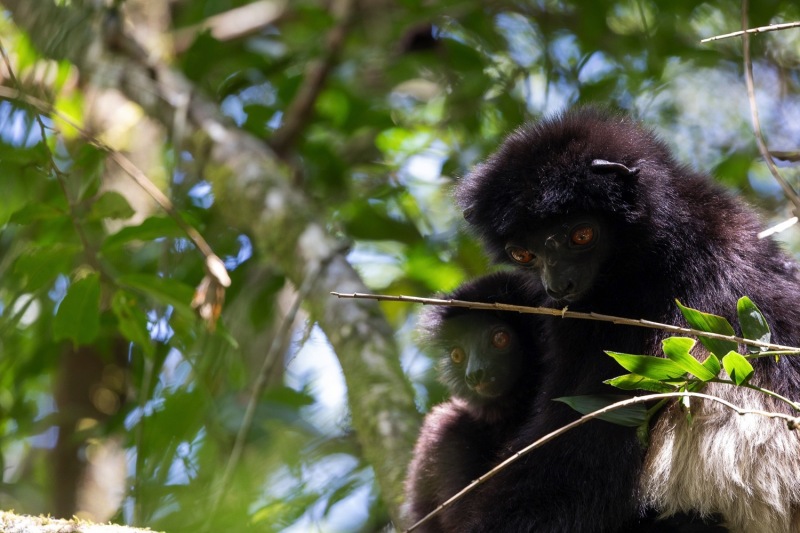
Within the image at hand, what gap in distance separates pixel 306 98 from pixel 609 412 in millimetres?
4273

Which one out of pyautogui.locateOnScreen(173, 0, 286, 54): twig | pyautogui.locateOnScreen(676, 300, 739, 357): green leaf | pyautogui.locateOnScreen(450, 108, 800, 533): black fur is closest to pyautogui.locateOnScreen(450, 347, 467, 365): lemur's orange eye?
pyautogui.locateOnScreen(450, 108, 800, 533): black fur

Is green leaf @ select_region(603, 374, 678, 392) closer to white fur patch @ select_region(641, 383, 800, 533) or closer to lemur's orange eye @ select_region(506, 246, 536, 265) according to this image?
white fur patch @ select_region(641, 383, 800, 533)

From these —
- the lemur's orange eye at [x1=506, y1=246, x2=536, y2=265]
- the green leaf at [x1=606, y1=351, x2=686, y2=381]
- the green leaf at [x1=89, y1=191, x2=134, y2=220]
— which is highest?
the green leaf at [x1=606, y1=351, x2=686, y2=381]

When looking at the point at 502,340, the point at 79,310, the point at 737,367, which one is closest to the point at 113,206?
the point at 79,310

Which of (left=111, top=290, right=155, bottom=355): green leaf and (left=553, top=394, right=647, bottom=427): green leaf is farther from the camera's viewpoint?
(left=111, top=290, right=155, bottom=355): green leaf

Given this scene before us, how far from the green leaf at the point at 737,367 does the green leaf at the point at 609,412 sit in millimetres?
429

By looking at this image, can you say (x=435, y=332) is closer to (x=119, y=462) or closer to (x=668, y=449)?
(x=668, y=449)

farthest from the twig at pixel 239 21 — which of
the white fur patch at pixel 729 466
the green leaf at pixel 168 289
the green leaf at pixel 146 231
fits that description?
the white fur patch at pixel 729 466

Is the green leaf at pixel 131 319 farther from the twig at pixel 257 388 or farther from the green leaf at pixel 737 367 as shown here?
the green leaf at pixel 737 367

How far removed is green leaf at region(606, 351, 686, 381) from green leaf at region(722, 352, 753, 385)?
0.48 feet

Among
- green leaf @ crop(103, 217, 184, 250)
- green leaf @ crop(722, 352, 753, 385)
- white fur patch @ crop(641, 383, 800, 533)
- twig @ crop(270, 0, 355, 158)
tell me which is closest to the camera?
green leaf @ crop(722, 352, 753, 385)

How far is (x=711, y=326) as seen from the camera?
105 inches

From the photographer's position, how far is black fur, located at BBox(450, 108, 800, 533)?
3283mm

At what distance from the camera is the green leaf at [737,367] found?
98.7 inches
